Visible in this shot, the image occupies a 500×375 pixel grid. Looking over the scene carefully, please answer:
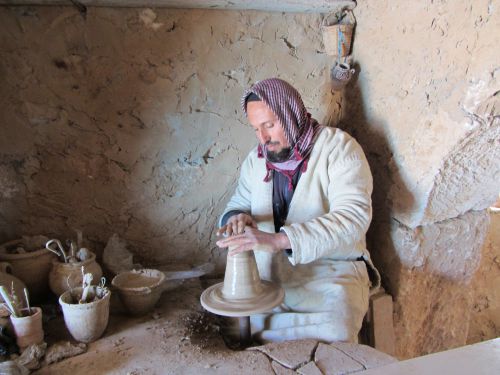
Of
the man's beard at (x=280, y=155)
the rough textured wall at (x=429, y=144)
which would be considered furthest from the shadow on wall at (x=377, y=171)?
the man's beard at (x=280, y=155)

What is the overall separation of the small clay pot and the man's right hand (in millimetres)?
924

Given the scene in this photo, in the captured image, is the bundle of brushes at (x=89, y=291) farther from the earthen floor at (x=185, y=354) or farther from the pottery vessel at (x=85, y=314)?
the earthen floor at (x=185, y=354)

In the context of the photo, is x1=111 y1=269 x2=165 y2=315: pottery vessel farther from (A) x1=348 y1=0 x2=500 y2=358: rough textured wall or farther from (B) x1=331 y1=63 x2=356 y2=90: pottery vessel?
(B) x1=331 y1=63 x2=356 y2=90: pottery vessel

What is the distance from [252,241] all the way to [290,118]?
691mm

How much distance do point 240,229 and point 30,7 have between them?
1.70m

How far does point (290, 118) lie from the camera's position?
2.31 metres

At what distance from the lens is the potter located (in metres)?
2.13

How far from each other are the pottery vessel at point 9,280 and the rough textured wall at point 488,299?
3526mm

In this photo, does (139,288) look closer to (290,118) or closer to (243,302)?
(243,302)

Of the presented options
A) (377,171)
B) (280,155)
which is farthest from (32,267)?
(377,171)

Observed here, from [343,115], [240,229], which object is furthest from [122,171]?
[343,115]

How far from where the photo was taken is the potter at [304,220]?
7.00 feet

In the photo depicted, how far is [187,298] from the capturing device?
269 cm

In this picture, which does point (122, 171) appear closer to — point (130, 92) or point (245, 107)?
point (130, 92)
